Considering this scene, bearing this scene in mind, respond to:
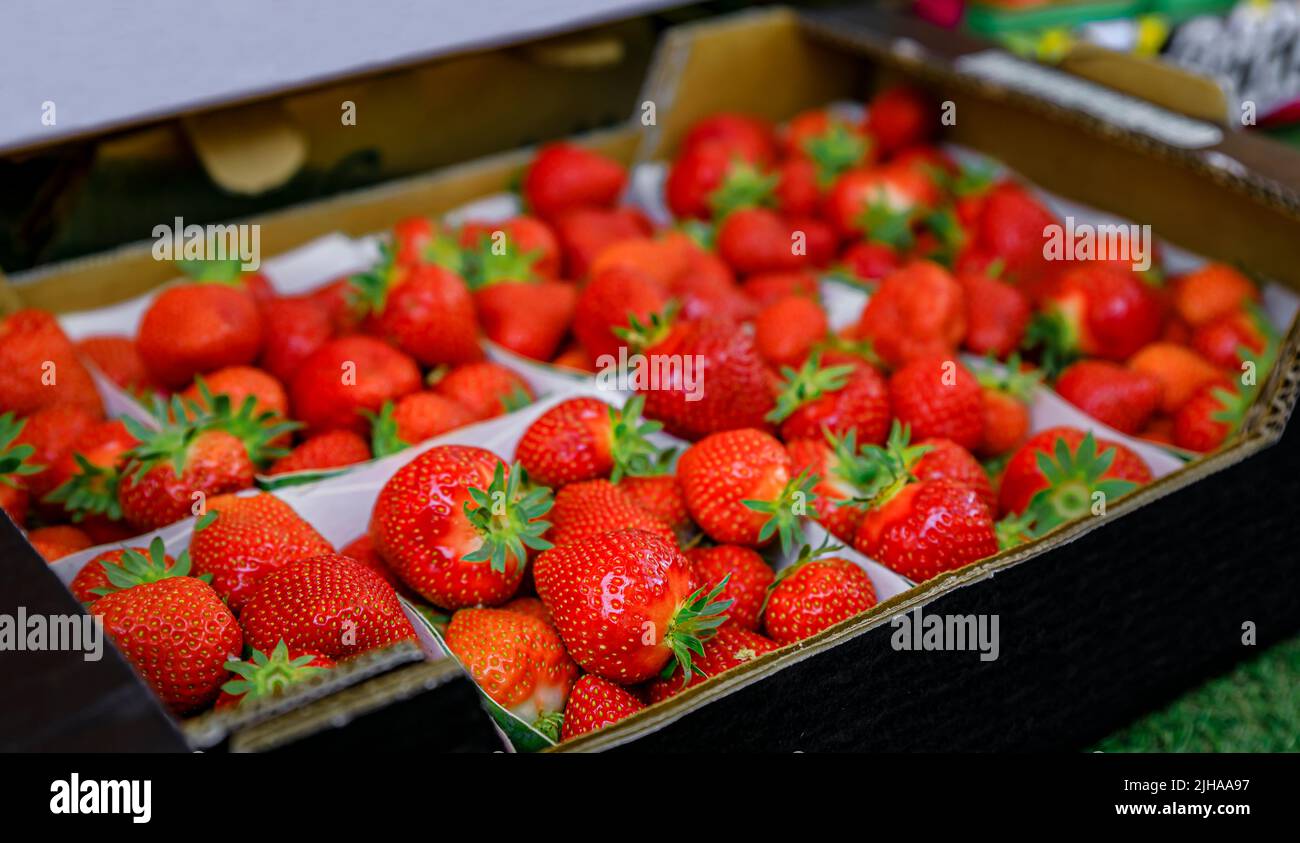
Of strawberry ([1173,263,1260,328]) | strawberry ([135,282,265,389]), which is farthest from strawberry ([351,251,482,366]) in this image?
strawberry ([1173,263,1260,328])

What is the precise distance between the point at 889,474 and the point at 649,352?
340 millimetres

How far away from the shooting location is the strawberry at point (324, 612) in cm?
99

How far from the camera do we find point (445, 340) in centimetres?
151

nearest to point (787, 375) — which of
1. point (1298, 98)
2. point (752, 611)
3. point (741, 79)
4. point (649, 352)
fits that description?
point (649, 352)

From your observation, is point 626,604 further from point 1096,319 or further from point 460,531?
point 1096,319

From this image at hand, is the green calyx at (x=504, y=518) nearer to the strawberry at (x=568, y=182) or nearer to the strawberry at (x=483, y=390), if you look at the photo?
the strawberry at (x=483, y=390)

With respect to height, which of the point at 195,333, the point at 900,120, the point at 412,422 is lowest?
the point at 412,422

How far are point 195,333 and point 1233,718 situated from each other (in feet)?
4.38

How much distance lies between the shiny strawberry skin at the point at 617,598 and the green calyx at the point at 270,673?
9.2 inches

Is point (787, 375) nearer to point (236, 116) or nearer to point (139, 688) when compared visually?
point (139, 688)

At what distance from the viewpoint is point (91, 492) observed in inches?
50.6

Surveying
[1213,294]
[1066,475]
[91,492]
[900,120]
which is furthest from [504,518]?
[900,120]

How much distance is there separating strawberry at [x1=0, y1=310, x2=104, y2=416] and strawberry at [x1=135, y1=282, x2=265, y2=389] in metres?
0.09
